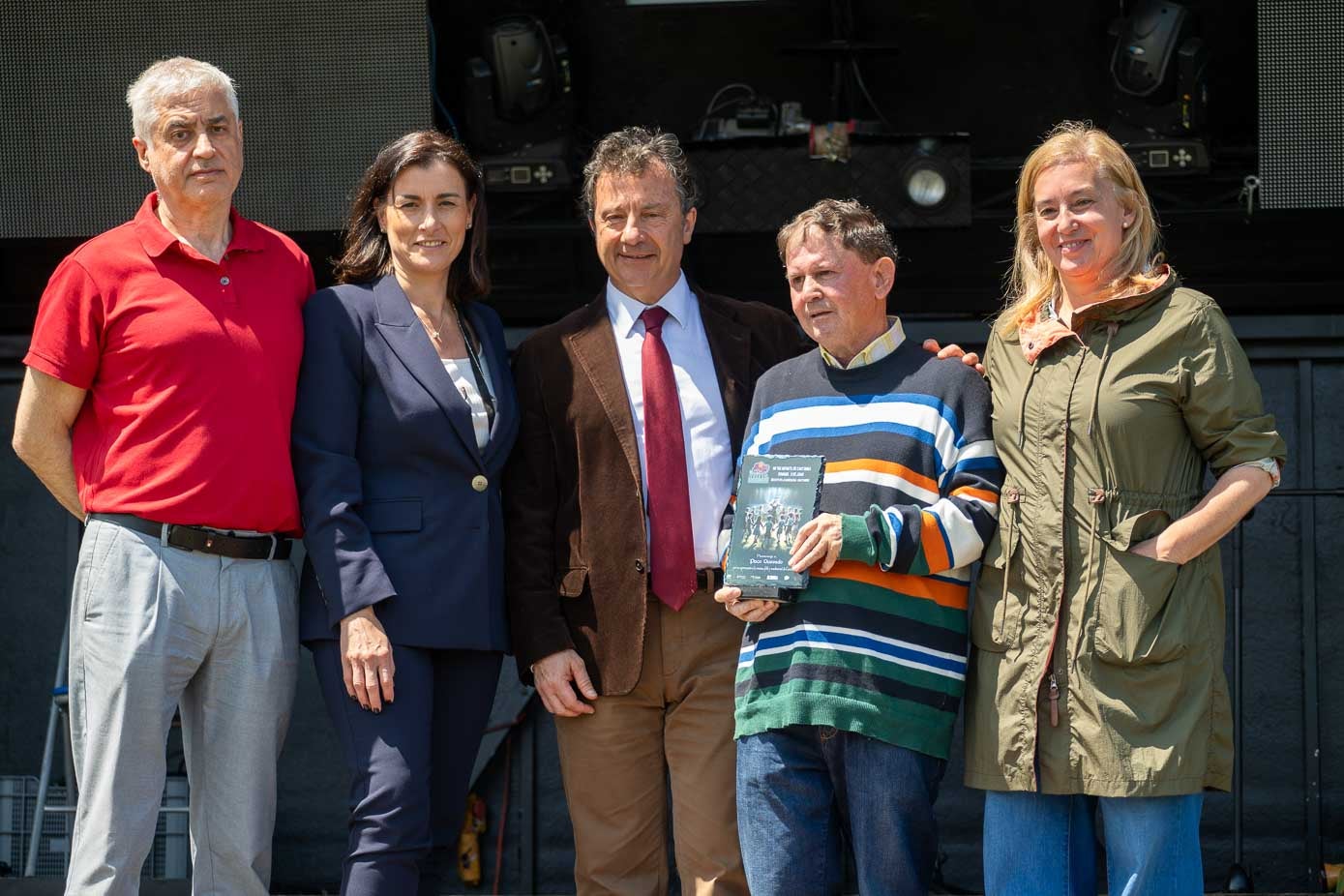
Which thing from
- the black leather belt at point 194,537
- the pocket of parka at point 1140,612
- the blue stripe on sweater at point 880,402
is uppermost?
the blue stripe on sweater at point 880,402

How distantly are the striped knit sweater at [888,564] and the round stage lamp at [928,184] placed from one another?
198cm

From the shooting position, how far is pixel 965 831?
5.10 meters

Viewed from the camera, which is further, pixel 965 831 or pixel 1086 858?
pixel 965 831

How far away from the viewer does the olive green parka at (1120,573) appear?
8.67 ft

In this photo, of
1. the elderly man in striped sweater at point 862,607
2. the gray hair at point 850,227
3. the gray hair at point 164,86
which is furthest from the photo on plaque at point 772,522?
the gray hair at point 164,86

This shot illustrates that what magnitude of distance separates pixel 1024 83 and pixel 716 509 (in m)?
2.56

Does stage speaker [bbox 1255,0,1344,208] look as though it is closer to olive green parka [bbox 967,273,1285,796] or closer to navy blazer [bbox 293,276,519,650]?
olive green parka [bbox 967,273,1285,796]

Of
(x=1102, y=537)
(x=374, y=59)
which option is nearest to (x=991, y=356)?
(x=1102, y=537)

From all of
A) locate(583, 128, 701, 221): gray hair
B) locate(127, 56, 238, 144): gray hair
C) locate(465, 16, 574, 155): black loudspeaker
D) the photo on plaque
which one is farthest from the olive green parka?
locate(465, 16, 574, 155): black loudspeaker

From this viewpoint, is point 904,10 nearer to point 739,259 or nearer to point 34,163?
point 739,259

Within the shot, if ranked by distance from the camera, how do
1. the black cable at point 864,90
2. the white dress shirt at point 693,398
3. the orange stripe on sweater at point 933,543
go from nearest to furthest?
the orange stripe on sweater at point 933,543
the white dress shirt at point 693,398
the black cable at point 864,90

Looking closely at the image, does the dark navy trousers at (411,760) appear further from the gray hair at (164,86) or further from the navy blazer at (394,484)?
the gray hair at (164,86)

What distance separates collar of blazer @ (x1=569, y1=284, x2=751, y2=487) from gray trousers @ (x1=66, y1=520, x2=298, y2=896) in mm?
739

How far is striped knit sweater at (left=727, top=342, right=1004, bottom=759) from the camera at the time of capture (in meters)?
2.75
